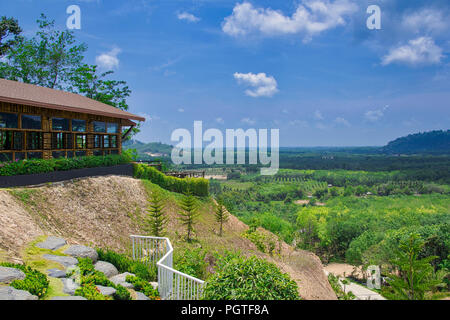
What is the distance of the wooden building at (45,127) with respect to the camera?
11734 millimetres

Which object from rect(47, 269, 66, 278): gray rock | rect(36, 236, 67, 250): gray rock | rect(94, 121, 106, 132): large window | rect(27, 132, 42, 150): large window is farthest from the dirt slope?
rect(94, 121, 106, 132): large window

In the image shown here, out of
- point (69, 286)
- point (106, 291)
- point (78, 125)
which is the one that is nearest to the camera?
point (69, 286)

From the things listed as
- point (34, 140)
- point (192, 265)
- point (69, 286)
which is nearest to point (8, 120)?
point (34, 140)

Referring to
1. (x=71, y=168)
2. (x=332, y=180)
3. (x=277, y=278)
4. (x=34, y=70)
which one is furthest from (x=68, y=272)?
(x=332, y=180)

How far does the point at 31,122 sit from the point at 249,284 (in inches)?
489

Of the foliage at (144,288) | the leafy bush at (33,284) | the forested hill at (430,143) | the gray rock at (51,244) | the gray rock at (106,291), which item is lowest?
the foliage at (144,288)

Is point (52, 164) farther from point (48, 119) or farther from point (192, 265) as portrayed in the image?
point (192, 265)

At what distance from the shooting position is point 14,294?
443cm

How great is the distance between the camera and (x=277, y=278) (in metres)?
4.65

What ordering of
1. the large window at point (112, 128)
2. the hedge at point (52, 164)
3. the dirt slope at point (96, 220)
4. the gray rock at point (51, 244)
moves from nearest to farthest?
the gray rock at point (51, 244) < the dirt slope at point (96, 220) < the hedge at point (52, 164) < the large window at point (112, 128)

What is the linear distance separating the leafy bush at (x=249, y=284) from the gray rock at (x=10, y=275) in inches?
131

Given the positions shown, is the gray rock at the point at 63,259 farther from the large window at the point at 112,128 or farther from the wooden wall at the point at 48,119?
the large window at the point at 112,128

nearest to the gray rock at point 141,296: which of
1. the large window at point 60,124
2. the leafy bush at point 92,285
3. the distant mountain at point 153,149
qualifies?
the leafy bush at point 92,285
